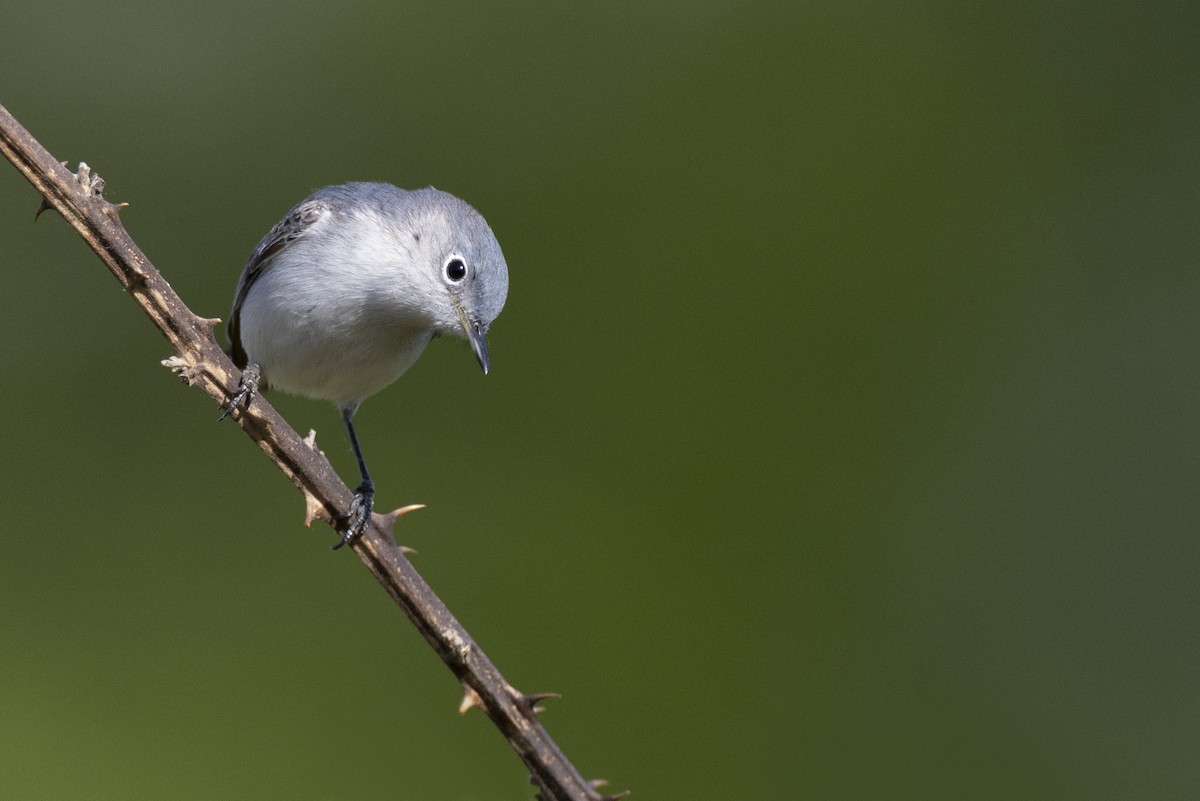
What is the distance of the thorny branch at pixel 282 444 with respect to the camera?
1.66m

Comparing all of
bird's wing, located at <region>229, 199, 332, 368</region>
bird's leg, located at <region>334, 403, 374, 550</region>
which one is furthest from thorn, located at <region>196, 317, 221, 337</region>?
bird's wing, located at <region>229, 199, 332, 368</region>

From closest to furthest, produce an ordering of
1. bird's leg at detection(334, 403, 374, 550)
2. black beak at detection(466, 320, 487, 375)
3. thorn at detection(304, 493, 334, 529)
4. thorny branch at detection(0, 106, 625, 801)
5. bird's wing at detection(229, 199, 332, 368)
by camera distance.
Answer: thorny branch at detection(0, 106, 625, 801)
thorn at detection(304, 493, 334, 529)
bird's leg at detection(334, 403, 374, 550)
black beak at detection(466, 320, 487, 375)
bird's wing at detection(229, 199, 332, 368)

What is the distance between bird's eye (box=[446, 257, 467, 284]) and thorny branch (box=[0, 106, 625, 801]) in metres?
0.86

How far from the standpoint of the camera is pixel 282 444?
72.5 inches

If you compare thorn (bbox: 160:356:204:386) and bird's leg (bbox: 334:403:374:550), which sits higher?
thorn (bbox: 160:356:204:386)

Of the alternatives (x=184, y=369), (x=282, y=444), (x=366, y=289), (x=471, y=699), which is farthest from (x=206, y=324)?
(x=366, y=289)

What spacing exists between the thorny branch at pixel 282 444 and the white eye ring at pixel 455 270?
0.86 m

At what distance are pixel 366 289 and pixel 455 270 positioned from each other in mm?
212

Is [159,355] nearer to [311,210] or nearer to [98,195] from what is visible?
[311,210]

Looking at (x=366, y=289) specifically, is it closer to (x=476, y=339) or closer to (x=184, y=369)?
(x=476, y=339)

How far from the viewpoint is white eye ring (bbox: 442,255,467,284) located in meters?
2.68

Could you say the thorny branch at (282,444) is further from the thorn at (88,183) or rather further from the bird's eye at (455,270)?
the bird's eye at (455,270)

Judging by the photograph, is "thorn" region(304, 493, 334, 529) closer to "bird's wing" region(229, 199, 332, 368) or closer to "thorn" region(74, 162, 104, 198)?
"thorn" region(74, 162, 104, 198)

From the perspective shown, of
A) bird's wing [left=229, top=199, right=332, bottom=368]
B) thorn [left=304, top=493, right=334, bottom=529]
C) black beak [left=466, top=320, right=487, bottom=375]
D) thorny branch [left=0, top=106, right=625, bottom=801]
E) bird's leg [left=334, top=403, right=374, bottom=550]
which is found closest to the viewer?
thorny branch [left=0, top=106, right=625, bottom=801]
